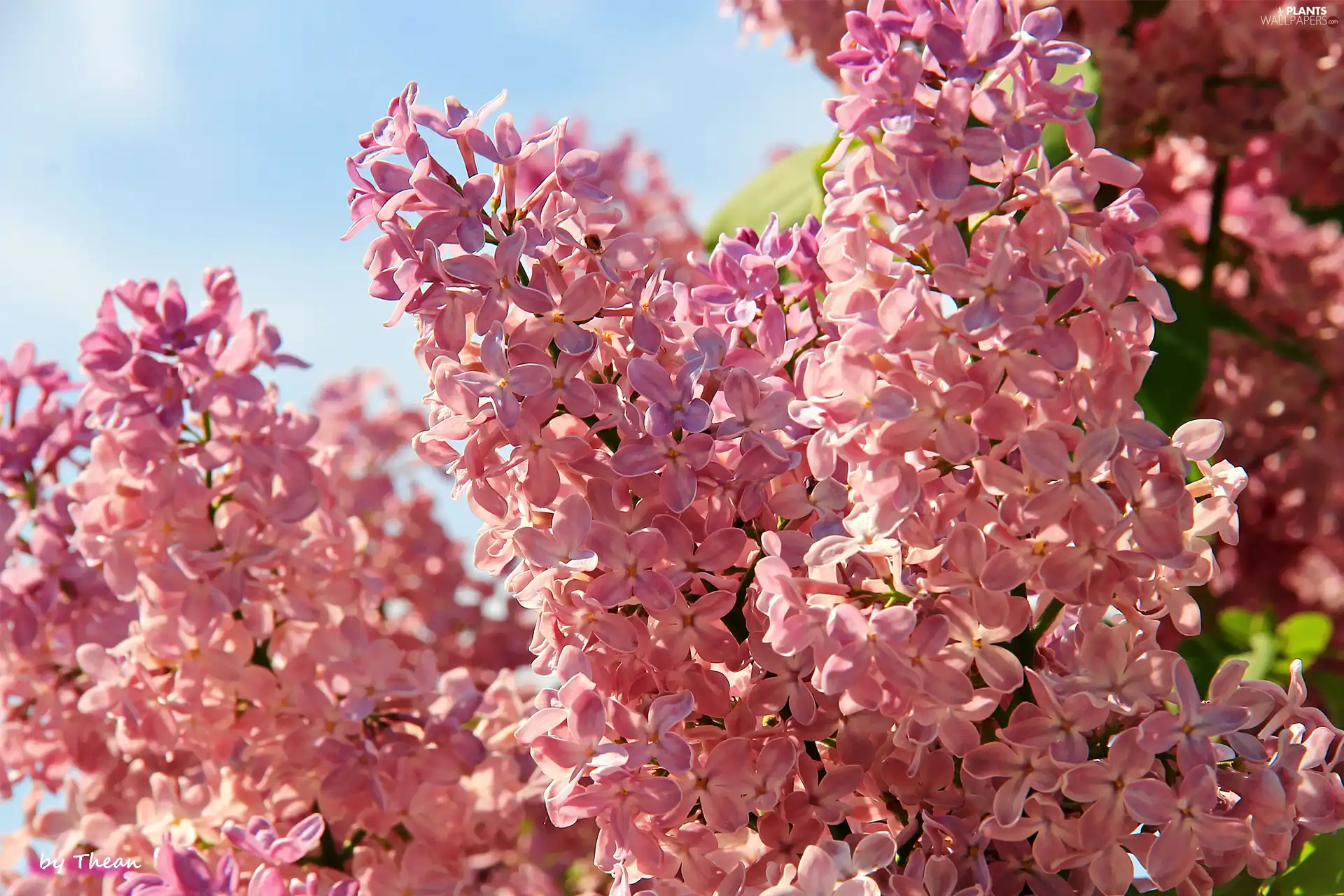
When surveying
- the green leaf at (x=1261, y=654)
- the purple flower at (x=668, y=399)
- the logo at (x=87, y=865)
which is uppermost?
the purple flower at (x=668, y=399)

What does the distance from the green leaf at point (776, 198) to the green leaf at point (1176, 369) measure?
1.02 ft

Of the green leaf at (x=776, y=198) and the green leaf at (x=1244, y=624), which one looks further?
the green leaf at (x=1244, y=624)

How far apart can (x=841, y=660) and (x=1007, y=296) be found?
15cm

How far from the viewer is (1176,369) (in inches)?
38.8

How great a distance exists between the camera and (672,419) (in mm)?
475

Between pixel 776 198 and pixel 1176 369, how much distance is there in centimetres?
37

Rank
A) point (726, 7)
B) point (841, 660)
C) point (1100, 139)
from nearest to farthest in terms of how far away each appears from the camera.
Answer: point (841, 660)
point (1100, 139)
point (726, 7)

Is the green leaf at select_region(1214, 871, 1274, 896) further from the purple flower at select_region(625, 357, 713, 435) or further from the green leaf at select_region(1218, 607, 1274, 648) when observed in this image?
the green leaf at select_region(1218, 607, 1274, 648)

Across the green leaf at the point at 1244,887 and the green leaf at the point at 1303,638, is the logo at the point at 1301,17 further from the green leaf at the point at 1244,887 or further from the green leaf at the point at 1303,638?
the green leaf at the point at 1244,887

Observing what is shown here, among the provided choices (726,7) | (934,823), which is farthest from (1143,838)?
(726,7)

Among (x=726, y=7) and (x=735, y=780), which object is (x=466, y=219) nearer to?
(x=735, y=780)


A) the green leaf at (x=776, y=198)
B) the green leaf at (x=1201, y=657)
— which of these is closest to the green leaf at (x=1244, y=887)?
the green leaf at (x=1201, y=657)

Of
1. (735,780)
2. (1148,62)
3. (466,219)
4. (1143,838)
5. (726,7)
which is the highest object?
(726,7)

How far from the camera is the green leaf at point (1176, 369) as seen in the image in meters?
0.96
